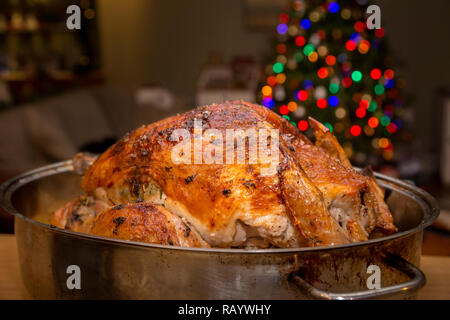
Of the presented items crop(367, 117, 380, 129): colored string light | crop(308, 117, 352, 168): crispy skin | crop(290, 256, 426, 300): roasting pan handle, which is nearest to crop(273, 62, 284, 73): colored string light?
crop(367, 117, 380, 129): colored string light

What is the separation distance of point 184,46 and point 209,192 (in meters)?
5.22

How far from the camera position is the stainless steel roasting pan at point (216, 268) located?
0.59 m

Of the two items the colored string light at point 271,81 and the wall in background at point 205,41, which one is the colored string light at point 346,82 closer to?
the colored string light at point 271,81

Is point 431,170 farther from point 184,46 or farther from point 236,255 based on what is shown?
point 236,255

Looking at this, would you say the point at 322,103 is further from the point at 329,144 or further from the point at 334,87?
the point at 329,144

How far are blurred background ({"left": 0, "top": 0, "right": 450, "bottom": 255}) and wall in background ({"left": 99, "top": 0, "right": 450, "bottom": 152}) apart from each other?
12 millimetres

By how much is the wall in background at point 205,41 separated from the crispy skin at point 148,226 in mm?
3715

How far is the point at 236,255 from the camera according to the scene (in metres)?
0.58

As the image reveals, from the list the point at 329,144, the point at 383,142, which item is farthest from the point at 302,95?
the point at 329,144

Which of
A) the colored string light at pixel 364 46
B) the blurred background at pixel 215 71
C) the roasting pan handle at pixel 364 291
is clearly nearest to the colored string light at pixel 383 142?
the blurred background at pixel 215 71

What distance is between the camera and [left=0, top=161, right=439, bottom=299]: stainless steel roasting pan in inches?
23.1

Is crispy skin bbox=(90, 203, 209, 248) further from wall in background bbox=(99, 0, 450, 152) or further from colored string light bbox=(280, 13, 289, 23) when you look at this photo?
wall in background bbox=(99, 0, 450, 152)

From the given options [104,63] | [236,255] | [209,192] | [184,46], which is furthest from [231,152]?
[104,63]

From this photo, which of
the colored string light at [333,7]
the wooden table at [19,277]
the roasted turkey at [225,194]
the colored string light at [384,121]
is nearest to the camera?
the roasted turkey at [225,194]
